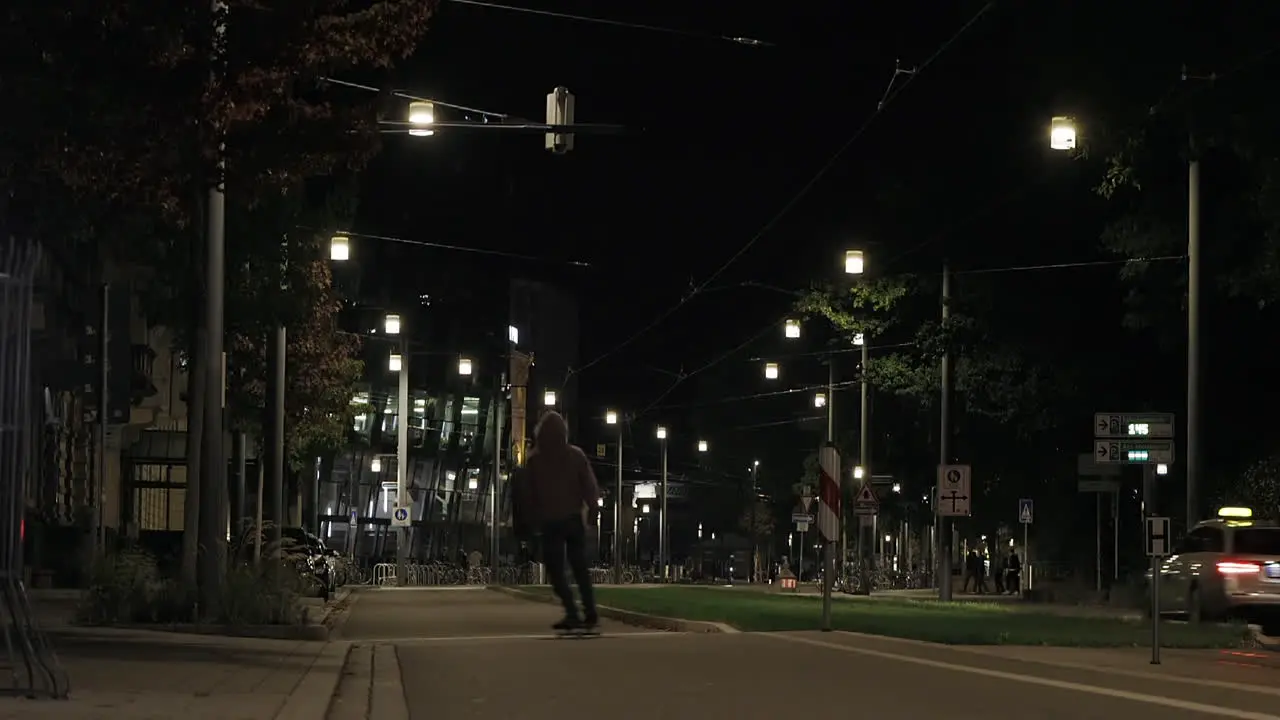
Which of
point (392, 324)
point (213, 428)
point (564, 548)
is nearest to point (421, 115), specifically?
point (213, 428)

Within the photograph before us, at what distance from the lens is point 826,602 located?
20500 millimetres

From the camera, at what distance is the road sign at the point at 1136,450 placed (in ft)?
66.8

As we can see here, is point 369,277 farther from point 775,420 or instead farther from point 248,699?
point 248,699

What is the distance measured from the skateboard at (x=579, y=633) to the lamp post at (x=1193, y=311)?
12.1 m

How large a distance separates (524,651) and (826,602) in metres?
4.39

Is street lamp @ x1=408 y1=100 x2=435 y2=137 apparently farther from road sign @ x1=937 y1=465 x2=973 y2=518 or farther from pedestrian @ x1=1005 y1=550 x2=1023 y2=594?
pedestrian @ x1=1005 y1=550 x2=1023 y2=594

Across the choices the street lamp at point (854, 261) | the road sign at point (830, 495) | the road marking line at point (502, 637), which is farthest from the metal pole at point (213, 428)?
the street lamp at point (854, 261)

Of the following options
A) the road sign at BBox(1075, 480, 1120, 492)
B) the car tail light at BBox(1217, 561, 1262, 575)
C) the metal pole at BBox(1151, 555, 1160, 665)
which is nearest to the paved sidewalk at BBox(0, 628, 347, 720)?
Result: the metal pole at BBox(1151, 555, 1160, 665)

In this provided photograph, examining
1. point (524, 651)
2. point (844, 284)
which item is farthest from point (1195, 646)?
point (844, 284)

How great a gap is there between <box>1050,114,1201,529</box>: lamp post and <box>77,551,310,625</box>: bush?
13537 mm

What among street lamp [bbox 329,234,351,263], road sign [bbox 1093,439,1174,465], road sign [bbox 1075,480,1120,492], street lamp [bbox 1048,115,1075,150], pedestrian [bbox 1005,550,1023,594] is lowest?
pedestrian [bbox 1005,550,1023,594]

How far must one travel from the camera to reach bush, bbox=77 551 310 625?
2031 cm

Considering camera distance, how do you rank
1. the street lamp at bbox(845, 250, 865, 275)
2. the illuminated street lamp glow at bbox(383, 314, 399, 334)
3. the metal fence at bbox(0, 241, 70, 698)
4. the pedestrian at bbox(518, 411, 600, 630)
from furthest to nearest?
the illuminated street lamp glow at bbox(383, 314, 399, 334)
the street lamp at bbox(845, 250, 865, 275)
the pedestrian at bbox(518, 411, 600, 630)
the metal fence at bbox(0, 241, 70, 698)

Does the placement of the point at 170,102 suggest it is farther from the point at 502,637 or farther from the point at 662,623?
the point at 662,623
